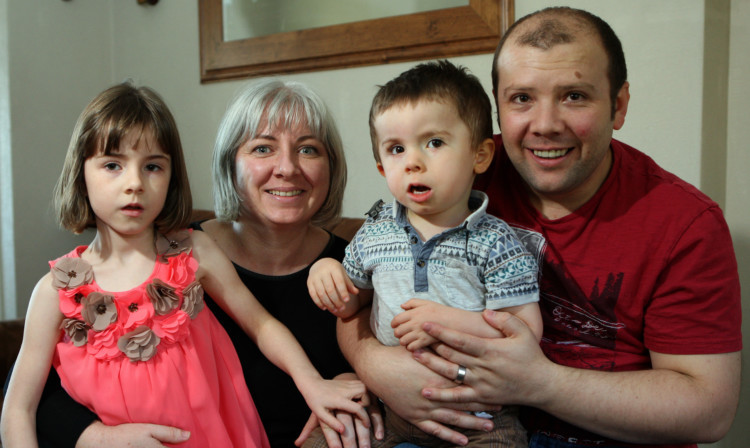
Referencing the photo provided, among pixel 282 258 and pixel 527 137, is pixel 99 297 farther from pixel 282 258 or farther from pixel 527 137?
pixel 527 137

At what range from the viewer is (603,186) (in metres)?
1.36

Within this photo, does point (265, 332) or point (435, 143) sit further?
point (265, 332)

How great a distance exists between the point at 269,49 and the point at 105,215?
180cm

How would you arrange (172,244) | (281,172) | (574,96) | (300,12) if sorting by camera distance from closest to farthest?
(574,96), (172,244), (281,172), (300,12)

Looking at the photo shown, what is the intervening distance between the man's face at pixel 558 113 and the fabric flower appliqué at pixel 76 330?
1034mm

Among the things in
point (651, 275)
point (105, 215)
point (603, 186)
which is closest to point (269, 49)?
point (105, 215)

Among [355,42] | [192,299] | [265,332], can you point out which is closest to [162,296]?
[192,299]

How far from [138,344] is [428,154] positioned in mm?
742

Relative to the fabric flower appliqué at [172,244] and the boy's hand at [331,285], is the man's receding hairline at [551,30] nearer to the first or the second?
the boy's hand at [331,285]

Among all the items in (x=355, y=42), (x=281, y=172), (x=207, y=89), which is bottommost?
(x=281, y=172)

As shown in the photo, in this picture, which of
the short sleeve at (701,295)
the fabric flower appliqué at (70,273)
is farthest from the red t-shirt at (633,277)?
the fabric flower appliqué at (70,273)

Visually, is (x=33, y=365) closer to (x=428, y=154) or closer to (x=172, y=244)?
(x=172, y=244)

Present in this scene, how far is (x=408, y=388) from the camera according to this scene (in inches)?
48.4

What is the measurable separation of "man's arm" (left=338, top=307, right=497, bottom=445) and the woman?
0.35 meters
